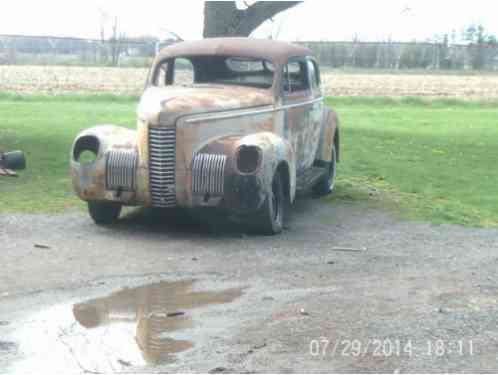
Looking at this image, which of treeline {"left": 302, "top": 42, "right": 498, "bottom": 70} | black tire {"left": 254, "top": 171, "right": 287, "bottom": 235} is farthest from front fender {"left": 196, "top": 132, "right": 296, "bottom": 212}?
treeline {"left": 302, "top": 42, "right": 498, "bottom": 70}

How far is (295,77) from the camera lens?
1095cm

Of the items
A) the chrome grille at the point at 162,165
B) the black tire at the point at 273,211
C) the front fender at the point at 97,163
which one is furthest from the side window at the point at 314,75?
the chrome grille at the point at 162,165

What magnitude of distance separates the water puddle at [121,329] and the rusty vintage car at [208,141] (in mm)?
1882

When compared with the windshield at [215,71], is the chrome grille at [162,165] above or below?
below

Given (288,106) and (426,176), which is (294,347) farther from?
(426,176)

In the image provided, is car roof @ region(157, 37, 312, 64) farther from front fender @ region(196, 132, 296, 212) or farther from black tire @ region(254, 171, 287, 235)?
black tire @ region(254, 171, 287, 235)

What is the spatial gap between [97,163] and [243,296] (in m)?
3.03

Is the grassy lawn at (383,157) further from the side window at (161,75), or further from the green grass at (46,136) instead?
→ the side window at (161,75)

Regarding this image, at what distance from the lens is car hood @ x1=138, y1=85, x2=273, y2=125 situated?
352 inches

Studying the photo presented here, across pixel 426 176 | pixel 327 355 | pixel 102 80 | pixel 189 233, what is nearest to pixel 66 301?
A: pixel 327 355

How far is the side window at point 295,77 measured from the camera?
1050 cm

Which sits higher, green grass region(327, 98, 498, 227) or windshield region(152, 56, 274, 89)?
windshield region(152, 56, 274, 89)

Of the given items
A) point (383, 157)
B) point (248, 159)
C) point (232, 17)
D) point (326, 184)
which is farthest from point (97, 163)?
point (232, 17)

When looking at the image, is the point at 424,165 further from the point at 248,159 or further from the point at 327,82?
the point at 327,82
